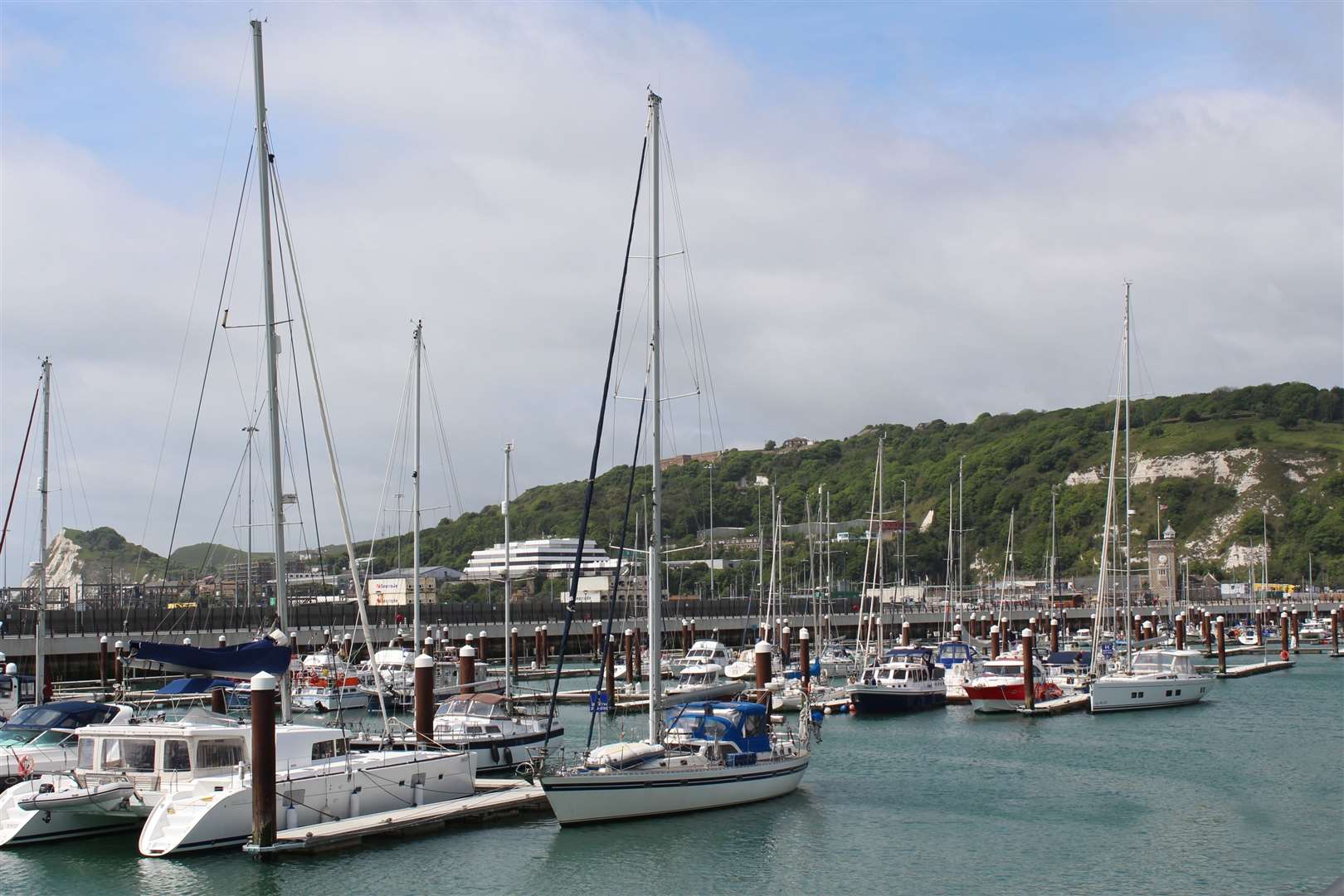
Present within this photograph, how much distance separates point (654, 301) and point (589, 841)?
43.9ft

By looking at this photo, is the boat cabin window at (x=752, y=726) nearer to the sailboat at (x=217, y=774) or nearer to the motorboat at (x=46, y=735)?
the sailboat at (x=217, y=774)

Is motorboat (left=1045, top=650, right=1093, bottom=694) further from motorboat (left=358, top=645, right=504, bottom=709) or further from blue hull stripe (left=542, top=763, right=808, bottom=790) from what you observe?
blue hull stripe (left=542, top=763, right=808, bottom=790)

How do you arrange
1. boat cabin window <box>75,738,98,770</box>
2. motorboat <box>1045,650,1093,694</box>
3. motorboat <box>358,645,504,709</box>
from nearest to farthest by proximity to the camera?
boat cabin window <box>75,738,98,770</box> → motorboat <box>358,645,504,709</box> → motorboat <box>1045,650,1093,694</box>

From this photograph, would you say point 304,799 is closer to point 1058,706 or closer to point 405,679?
point 405,679

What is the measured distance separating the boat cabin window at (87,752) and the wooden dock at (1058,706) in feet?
127

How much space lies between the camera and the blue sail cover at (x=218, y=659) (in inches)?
1183

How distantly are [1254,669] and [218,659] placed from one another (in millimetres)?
70801

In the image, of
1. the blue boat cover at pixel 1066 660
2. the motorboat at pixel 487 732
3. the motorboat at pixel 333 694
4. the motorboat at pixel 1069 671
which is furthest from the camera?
the blue boat cover at pixel 1066 660

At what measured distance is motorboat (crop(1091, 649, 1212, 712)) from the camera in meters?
56.0

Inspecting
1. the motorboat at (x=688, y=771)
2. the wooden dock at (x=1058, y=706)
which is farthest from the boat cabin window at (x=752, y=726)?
the wooden dock at (x=1058, y=706)

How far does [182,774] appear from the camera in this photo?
28.9 metres

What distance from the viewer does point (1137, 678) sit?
57562mm

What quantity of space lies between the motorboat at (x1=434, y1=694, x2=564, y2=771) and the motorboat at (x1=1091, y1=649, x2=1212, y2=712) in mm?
26868

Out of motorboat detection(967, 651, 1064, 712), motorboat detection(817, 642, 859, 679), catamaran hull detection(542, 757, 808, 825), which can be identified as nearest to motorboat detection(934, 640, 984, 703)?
motorboat detection(967, 651, 1064, 712)
